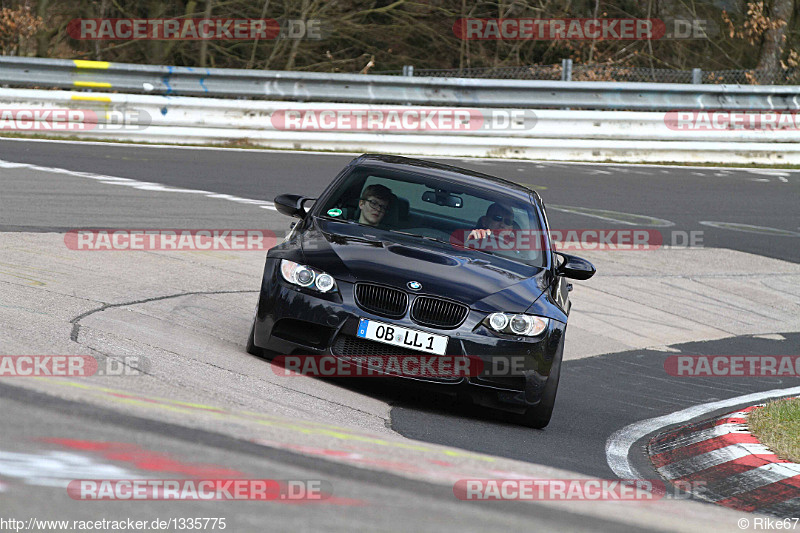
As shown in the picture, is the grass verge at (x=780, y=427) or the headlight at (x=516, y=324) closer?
the grass verge at (x=780, y=427)

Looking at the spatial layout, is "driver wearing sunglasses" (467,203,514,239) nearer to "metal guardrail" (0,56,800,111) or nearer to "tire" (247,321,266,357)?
"tire" (247,321,266,357)

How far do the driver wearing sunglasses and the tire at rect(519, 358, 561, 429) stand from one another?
1.24 meters

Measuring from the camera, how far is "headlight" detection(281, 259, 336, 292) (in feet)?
21.1

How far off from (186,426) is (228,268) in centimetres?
638

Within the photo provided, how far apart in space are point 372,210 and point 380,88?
1239cm

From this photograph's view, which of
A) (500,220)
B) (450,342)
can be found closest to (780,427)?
(450,342)

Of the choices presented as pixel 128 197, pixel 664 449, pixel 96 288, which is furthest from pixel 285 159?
pixel 664 449

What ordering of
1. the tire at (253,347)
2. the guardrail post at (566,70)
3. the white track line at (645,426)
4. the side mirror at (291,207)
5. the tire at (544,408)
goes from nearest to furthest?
the white track line at (645,426) → the tire at (544,408) → the tire at (253,347) → the side mirror at (291,207) → the guardrail post at (566,70)

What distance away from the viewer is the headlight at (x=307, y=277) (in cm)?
643

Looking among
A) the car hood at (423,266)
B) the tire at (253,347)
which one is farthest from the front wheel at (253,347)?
the car hood at (423,266)

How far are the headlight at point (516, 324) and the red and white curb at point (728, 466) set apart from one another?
942 mm

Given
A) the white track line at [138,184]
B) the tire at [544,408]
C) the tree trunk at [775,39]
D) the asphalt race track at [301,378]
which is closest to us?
the asphalt race track at [301,378]

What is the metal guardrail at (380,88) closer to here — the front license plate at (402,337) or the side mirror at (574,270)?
the side mirror at (574,270)

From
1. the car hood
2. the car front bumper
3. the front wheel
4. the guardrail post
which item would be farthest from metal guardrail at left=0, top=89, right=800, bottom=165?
the car front bumper
